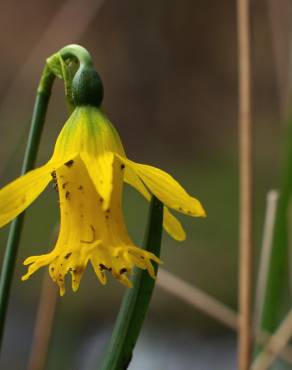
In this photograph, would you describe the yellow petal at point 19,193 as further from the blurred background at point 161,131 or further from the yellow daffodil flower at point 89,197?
the blurred background at point 161,131

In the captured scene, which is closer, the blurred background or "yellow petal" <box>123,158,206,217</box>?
"yellow petal" <box>123,158,206,217</box>

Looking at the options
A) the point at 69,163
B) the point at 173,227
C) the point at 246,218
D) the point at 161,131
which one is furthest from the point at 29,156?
the point at 161,131

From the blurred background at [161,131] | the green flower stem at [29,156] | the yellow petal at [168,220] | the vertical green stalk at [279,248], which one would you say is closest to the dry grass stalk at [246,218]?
the vertical green stalk at [279,248]

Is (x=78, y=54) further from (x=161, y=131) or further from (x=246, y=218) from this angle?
(x=161, y=131)

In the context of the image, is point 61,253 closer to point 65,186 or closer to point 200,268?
point 65,186

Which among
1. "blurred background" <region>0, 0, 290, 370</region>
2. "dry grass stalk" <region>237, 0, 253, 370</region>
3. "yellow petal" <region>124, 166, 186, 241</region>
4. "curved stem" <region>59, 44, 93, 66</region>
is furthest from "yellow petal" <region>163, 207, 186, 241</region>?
Result: "blurred background" <region>0, 0, 290, 370</region>

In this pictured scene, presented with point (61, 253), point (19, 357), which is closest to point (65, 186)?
point (61, 253)

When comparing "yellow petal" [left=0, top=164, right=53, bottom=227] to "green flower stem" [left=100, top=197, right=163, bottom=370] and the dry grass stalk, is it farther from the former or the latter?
the dry grass stalk
